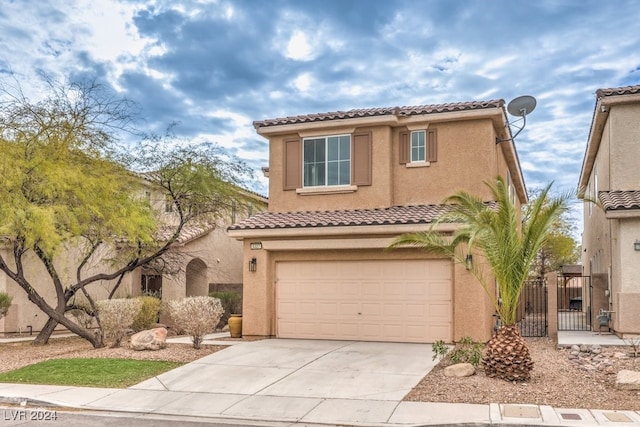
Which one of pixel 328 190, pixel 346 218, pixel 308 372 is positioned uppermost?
pixel 328 190

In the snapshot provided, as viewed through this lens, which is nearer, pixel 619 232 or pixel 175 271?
pixel 619 232

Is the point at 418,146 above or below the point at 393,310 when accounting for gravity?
above

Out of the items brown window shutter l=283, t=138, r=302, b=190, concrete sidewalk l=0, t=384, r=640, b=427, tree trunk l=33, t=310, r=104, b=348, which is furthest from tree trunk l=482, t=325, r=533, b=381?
tree trunk l=33, t=310, r=104, b=348

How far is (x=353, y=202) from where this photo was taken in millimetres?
18844

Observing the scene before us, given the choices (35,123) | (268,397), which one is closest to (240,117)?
(35,123)

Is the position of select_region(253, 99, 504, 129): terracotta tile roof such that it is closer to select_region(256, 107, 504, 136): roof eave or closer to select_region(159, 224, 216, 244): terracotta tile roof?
select_region(256, 107, 504, 136): roof eave

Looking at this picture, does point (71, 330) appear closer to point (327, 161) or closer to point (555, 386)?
point (327, 161)

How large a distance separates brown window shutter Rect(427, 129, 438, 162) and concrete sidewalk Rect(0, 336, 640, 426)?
561 centimetres

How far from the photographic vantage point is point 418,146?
18.6m

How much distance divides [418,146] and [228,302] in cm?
920

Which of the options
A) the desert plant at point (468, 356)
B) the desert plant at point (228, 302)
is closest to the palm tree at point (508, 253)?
the desert plant at point (468, 356)

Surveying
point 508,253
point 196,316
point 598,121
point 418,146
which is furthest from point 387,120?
point 196,316

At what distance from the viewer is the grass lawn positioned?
1279 centimetres

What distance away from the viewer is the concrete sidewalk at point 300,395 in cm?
969
